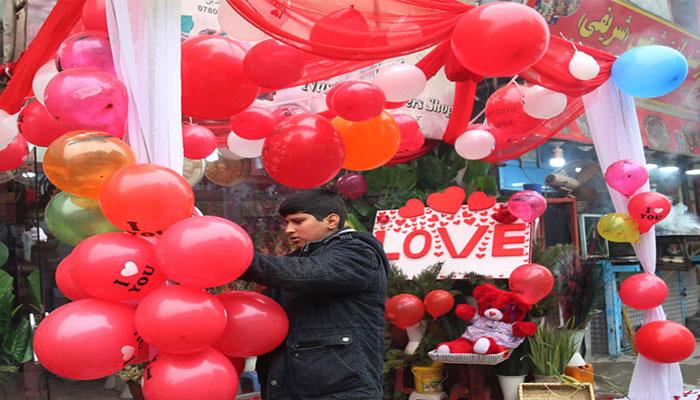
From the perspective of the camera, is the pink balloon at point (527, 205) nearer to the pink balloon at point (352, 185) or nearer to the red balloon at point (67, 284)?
the pink balloon at point (352, 185)

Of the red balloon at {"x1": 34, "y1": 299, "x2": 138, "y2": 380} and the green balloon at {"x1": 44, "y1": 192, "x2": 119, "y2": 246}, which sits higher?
the green balloon at {"x1": 44, "y1": 192, "x2": 119, "y2": 246}

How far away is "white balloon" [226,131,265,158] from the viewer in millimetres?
4289

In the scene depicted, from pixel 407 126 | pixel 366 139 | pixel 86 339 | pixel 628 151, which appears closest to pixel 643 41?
pixel 628 151

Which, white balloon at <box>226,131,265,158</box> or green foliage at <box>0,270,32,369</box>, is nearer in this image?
white balloon at <box>226,131,265,158</box>

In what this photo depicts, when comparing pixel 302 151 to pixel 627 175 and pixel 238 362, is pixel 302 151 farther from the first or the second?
pixel 627 175

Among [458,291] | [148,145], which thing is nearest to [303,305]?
[148,145]

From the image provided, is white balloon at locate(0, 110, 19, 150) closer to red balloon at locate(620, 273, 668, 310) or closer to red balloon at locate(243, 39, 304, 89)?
red balloon at locate(243, 39, 304, 89)

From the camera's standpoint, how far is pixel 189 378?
177cm

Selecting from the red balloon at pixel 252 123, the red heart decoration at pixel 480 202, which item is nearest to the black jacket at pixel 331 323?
the red balloon at pixel 252 123


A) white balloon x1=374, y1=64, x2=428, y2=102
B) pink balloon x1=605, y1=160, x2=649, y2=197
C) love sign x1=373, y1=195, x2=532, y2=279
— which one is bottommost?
love sign x1=373, y1=195, x2=532, y2=279

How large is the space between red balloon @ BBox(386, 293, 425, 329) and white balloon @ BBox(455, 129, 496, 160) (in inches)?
54.3

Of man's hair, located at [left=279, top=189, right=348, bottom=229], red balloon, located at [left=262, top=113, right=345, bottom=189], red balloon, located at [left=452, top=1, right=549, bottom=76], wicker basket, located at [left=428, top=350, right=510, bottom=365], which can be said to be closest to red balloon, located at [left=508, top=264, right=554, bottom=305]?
wicker basket, located at [left=428, top=350, right=510, bottom=365]

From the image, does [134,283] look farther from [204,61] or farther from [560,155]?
[560,155]

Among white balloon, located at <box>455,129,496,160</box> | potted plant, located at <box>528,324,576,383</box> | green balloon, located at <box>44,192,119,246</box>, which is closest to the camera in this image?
green balloon, located at <box>44,192,119,246</box>
